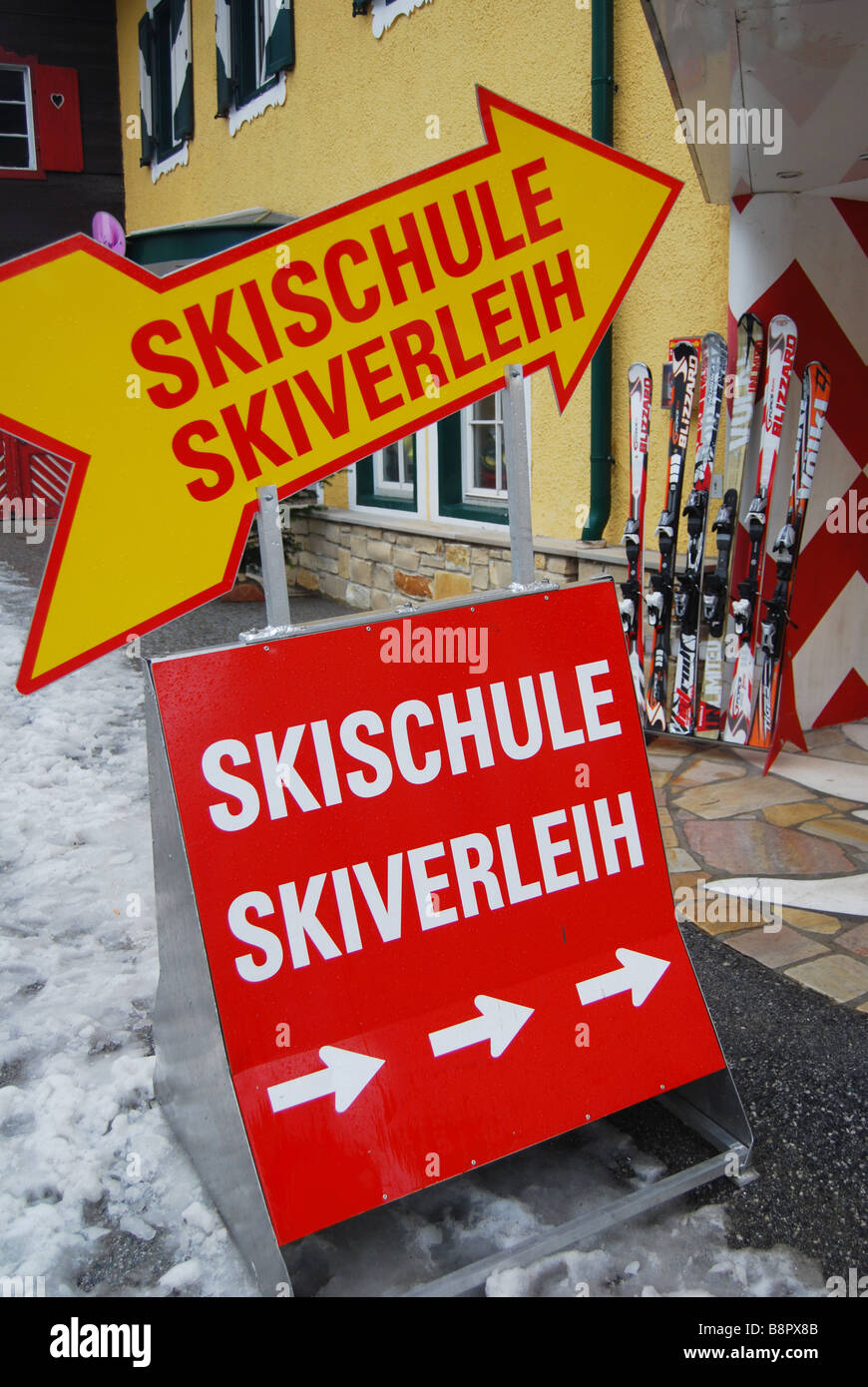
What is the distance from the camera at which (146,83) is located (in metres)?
11.8

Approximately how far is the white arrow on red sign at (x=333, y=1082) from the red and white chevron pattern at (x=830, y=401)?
10.0 feet

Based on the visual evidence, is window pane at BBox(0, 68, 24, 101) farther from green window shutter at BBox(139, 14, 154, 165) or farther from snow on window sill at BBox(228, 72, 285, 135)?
snow on window sill at BBox(228, 72, 285, 135)

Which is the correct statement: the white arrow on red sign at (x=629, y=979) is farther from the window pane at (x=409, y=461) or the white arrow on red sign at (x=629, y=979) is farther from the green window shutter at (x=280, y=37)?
the green window shutter at (x=280, y=37)

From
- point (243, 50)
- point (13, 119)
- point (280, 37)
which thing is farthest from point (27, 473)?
point (280, 37)

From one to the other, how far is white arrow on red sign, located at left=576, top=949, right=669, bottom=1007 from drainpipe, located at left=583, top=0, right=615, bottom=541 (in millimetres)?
3535

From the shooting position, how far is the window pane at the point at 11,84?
13523 millimetres

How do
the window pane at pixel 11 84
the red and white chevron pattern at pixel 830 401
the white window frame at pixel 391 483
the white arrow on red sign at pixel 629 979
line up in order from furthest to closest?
the window pane at pixel 11 84
the white window frame at pixel 391 483
the red and white chevron pattern at pixel 830 401
the white arrow on red sign at pixel 629 979

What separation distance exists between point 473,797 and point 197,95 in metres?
10.0

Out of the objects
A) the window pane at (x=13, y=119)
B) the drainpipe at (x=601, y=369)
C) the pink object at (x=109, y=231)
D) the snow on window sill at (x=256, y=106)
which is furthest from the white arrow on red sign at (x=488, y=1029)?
the window pane at (x=13, y=119)

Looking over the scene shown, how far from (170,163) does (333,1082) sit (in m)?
11.4

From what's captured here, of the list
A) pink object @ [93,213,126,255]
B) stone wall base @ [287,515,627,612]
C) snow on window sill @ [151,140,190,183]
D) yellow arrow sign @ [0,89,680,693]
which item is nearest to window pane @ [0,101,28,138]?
snow on window sill @ [151,140,190,183]

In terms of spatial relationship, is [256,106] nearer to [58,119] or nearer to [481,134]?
[481,134]

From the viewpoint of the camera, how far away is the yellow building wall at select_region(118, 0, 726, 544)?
488 cm
